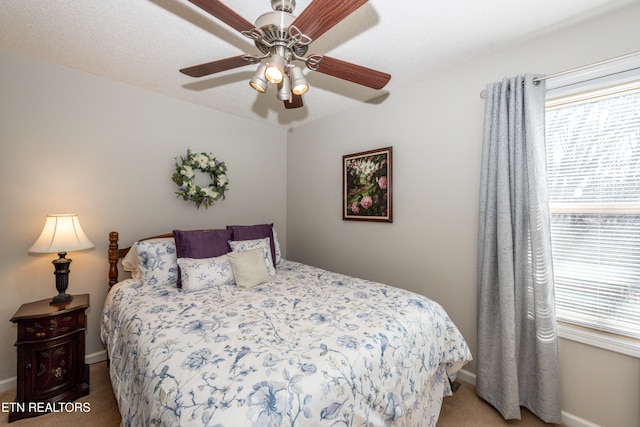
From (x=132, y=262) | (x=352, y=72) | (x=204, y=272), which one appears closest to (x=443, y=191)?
(x=352, y=72)

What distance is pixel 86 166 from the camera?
2.27m

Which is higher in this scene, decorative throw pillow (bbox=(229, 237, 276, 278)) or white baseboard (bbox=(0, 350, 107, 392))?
decorative throw pillow (bbox=(229, 237, 276, 278))

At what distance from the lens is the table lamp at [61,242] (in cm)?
185

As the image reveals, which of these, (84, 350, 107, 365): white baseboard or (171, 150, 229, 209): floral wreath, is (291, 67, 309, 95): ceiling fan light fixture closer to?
(171, 150, 229, 209): floral wreath

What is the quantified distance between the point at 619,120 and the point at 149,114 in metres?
3.61

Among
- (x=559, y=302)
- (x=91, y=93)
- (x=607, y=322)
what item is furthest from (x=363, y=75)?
(x=91, y=93)

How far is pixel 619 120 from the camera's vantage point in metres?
1.56

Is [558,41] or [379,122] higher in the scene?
[558,41]

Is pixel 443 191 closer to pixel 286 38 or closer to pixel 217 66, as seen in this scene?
pixel 286 38

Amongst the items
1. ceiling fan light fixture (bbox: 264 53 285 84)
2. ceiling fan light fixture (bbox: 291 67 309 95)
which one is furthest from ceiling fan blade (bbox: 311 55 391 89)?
ceiling fan light fixture (bbox: 264 53 285 84)

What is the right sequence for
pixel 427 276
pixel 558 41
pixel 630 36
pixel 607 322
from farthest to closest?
pixel 427 276 < pixel 558 41 < pixel 607 322 < pixel 630 36

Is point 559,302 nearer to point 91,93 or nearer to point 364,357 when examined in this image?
point 364,357

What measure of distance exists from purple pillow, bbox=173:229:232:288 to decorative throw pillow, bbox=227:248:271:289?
18cm

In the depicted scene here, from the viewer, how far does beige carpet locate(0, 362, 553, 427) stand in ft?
5.56
